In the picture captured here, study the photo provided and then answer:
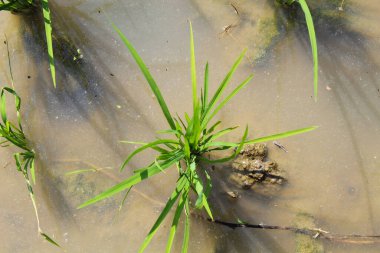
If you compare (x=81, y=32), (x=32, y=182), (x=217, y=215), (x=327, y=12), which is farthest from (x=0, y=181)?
(x=327, y=12)

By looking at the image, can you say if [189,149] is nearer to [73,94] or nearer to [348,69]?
[73,94]

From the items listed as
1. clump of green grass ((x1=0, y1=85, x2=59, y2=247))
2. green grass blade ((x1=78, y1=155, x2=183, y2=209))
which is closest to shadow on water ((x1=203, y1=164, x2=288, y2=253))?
green grass blade ((x1=78, y1=155, x2=183, y2=209))

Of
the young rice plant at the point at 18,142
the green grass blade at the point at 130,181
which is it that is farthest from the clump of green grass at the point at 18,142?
the green grass blade at the point at 130,181

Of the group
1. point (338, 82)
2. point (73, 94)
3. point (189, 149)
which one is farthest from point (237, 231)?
point (73, 94)

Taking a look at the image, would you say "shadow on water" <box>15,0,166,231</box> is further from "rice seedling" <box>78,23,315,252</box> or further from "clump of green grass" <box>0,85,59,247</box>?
"rice seedling" <box>78,23,315,252</box>

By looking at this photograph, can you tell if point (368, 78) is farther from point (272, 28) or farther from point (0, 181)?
point (0, 181)

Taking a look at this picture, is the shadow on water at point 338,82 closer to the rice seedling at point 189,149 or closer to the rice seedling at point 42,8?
the rice seedling at point 189,149
